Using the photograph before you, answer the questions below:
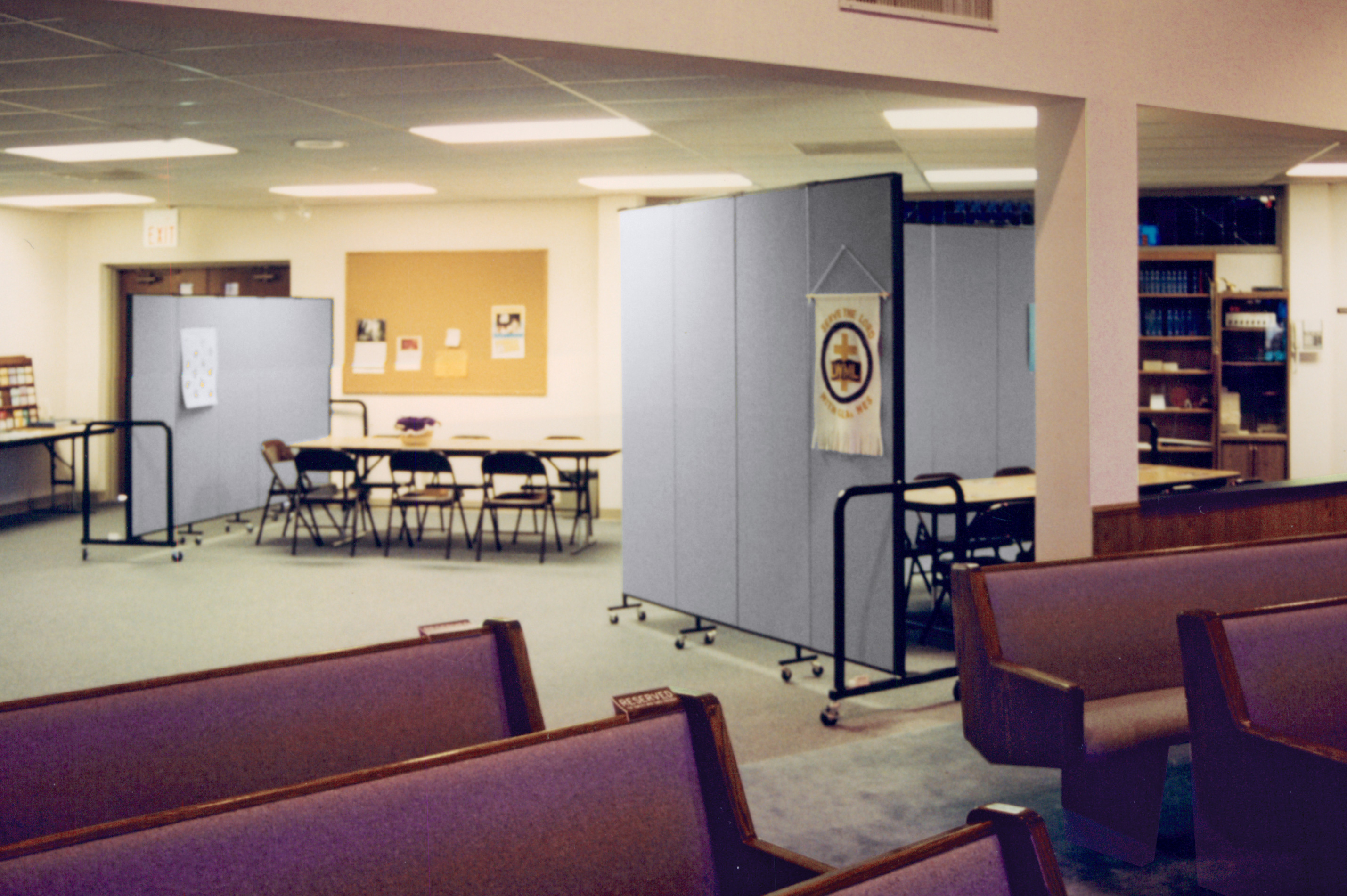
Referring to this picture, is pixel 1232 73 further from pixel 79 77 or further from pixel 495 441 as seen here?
pixel 495 441

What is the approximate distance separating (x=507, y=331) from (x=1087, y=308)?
7.54m

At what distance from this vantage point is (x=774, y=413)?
561 centimetres

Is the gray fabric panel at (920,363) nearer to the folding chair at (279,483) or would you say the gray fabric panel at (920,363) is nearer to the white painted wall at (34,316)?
the folding chair at (279,483)

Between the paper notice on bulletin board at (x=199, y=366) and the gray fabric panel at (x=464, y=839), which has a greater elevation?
the paper notice on bulletin board at (x=199, y=366)

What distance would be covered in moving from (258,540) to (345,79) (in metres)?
4.95

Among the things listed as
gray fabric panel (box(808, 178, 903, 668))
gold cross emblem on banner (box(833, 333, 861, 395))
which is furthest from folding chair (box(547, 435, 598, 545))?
gold cross emblem on banner (box(833, 333, 861, 395))

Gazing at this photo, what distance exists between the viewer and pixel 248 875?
1569 millimetres

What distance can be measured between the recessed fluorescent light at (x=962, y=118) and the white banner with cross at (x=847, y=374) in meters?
2.17

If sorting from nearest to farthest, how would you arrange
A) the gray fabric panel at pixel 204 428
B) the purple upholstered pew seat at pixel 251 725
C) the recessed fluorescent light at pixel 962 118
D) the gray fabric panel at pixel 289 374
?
the purple upholstered pew seat at pixel 251 725, the recessed fluorescent light at pixel 962 118, the gray fabric panel at pixel 204 428, the gray fabric panel at pixel 289 374

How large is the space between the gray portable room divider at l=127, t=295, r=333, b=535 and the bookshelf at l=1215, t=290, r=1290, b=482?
29.4 feet

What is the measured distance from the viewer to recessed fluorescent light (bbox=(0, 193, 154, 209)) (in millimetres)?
10609

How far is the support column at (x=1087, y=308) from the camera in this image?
4.66m

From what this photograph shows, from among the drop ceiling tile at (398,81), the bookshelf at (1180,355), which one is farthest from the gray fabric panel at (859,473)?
the bookshelf at (1180,355)

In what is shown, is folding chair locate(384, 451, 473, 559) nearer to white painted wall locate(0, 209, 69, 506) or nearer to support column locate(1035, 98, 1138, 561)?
white painted wall locate(0, 209, 69, 506)
